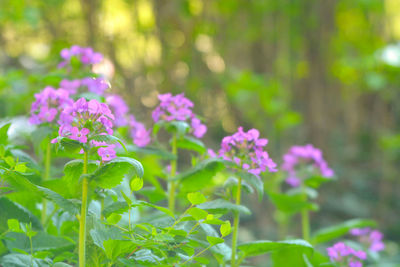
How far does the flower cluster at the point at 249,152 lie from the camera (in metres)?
0.92

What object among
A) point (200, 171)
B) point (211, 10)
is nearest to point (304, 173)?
point (200, 171)

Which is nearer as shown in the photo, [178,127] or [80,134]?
[80,134]

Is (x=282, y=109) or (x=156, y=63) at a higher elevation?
(x=156, y=63)

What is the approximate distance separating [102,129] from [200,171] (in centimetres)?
32

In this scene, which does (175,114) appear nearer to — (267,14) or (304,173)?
(304,173)

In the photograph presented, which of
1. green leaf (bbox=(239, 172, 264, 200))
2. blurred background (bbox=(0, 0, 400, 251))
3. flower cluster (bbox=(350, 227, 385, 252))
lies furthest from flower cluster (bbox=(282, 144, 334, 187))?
blurred background (bbox=(0, 0, 400, 251))

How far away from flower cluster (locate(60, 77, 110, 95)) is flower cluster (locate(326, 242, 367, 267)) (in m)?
0.61

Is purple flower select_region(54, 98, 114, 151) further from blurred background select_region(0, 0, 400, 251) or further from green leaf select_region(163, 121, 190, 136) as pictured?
blurred background select_region(0, 0, 400, 251)

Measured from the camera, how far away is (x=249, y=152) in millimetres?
943

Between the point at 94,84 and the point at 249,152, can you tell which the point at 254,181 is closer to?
the point at 249,152

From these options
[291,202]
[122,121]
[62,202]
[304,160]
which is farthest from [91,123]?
[304,160]

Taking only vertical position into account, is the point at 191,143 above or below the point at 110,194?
above

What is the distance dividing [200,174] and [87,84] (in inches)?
14.4

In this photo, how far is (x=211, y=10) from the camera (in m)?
3.91
